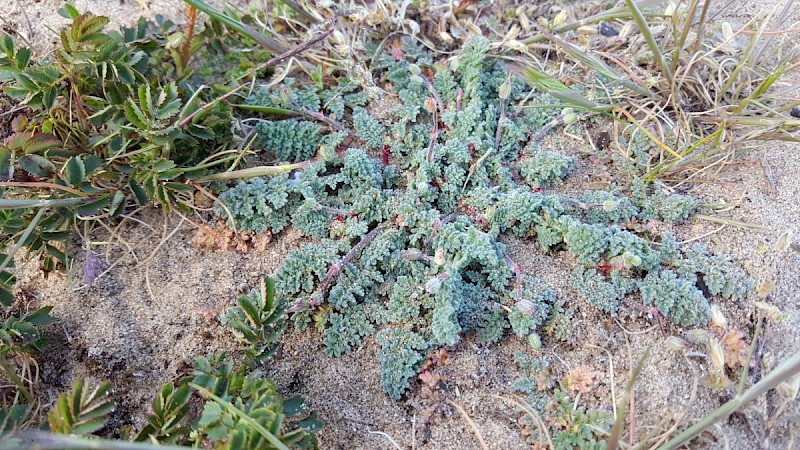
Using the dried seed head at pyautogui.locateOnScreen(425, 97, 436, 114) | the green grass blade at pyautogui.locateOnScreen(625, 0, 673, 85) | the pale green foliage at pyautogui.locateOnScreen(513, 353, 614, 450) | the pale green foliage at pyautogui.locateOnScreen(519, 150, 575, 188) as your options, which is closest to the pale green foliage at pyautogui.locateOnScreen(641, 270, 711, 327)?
the pale green foliage at pyautogui.locateOnScreen(513, 353, 614, 450)

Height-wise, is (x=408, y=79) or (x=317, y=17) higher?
(x=317, y=17)

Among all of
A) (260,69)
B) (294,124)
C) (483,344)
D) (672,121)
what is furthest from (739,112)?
(260,69)

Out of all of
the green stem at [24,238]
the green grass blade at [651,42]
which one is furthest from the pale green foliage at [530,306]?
the green stem at [24,238]

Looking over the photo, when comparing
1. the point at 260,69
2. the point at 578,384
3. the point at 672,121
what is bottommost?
the point at 578,384

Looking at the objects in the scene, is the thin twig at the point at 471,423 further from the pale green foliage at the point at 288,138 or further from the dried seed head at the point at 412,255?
the pale green foliage at the point at 288,138

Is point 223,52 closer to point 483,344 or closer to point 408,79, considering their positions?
point 408,79

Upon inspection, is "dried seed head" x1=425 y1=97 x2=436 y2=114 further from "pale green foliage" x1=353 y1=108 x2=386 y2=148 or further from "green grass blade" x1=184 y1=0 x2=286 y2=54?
"green grass blade" x1=184 y1=0 x2=286 y2=54

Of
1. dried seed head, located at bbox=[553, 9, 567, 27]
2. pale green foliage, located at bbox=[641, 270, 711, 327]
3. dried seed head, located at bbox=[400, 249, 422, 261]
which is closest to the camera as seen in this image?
pale green foliage, located at bbox=[641, 270, 711, 327]

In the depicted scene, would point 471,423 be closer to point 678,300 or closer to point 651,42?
point 678,300
